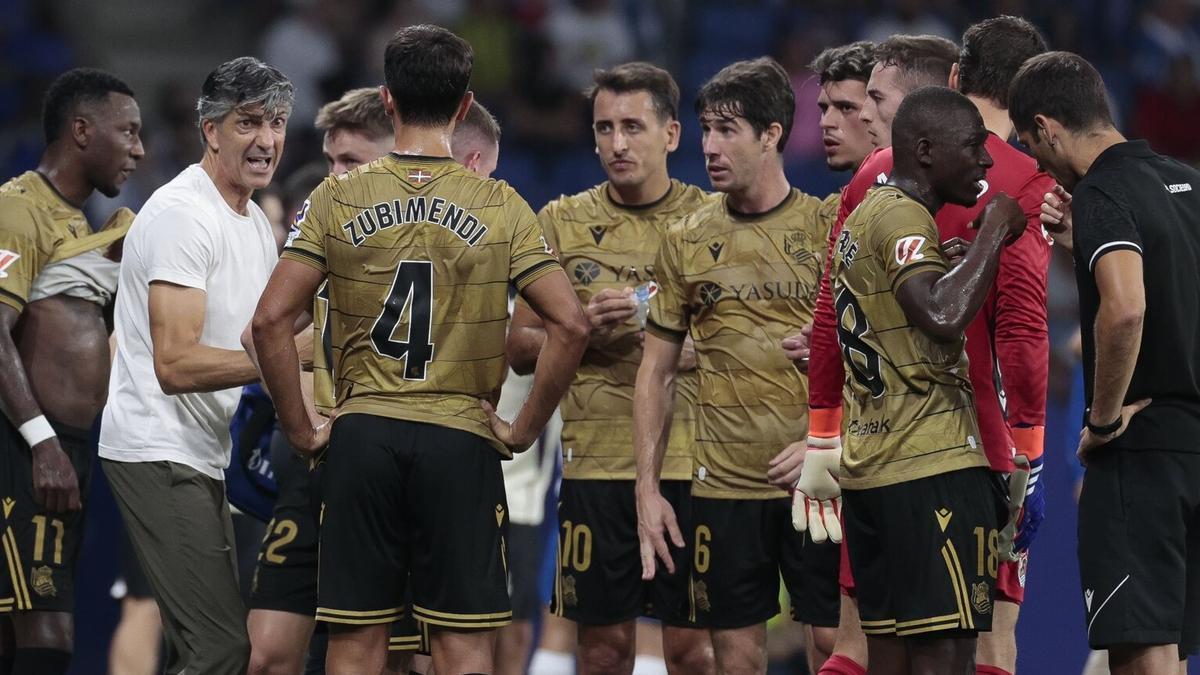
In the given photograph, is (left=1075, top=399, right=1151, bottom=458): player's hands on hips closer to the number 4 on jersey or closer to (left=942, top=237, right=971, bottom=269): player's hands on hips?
(left=942, top=237, right=971, bottom=269): player's hands on hips

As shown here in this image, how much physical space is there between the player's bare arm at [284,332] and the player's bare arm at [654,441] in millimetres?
1629

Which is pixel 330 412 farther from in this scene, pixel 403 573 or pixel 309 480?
pixel 309 480

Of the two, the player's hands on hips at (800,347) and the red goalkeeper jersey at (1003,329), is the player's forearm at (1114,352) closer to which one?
the red goalkeeper jersey at (1003,329)

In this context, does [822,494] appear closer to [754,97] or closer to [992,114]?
[992,114]

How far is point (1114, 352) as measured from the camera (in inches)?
168

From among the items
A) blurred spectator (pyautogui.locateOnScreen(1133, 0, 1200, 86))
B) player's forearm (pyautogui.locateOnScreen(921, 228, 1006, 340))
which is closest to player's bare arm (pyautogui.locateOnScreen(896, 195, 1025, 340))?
player's forearm (pyautogui.locateOnScreen(921, 228, 1006, 340))

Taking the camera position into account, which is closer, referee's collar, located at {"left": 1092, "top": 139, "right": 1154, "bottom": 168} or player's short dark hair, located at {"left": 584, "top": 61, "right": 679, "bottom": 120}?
referee's collar, located at {"left": 1092, "top": 139, "right": 1154, "bottom": 168}

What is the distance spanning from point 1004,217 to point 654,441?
6.04 feet

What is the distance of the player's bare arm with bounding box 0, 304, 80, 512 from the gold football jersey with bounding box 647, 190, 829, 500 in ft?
7.60

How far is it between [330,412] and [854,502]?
1587 mm

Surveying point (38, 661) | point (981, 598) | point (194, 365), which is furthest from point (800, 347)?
point (38, 661)

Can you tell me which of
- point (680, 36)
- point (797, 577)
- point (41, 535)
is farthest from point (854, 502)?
point (680, 36)

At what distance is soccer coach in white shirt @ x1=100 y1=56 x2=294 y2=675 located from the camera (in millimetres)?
→ 5023

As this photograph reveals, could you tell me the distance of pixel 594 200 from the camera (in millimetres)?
6449
